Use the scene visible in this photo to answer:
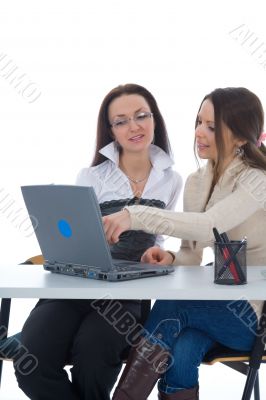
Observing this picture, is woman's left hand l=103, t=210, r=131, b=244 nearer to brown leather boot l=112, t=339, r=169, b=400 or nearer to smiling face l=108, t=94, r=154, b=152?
brown leather boot l=112, t=339, r=169, b=400

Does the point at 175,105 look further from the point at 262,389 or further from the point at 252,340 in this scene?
the point at 252,340

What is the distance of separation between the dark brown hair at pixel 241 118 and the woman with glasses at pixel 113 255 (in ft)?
1.63

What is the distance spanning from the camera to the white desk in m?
1.67

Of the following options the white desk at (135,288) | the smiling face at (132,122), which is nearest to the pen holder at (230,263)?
the white desk at (135,288)

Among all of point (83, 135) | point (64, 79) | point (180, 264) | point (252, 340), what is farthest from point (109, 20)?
point (252, 340)

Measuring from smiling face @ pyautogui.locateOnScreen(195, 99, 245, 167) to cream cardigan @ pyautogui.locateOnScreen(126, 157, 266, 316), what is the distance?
4 centimetres

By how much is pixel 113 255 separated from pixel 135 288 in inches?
33.5

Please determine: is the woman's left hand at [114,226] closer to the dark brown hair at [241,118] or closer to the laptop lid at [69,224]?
the laptop lid at [69,224]

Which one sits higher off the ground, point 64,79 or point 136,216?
point 64,79

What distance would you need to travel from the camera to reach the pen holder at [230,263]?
70.6 inches

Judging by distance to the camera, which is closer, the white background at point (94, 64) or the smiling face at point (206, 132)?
the smiling face at point (206, 132)

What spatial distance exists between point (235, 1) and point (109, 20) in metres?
0.77

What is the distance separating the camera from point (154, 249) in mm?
2254

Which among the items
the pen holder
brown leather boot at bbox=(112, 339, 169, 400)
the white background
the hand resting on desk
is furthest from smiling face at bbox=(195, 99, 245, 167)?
the white background
